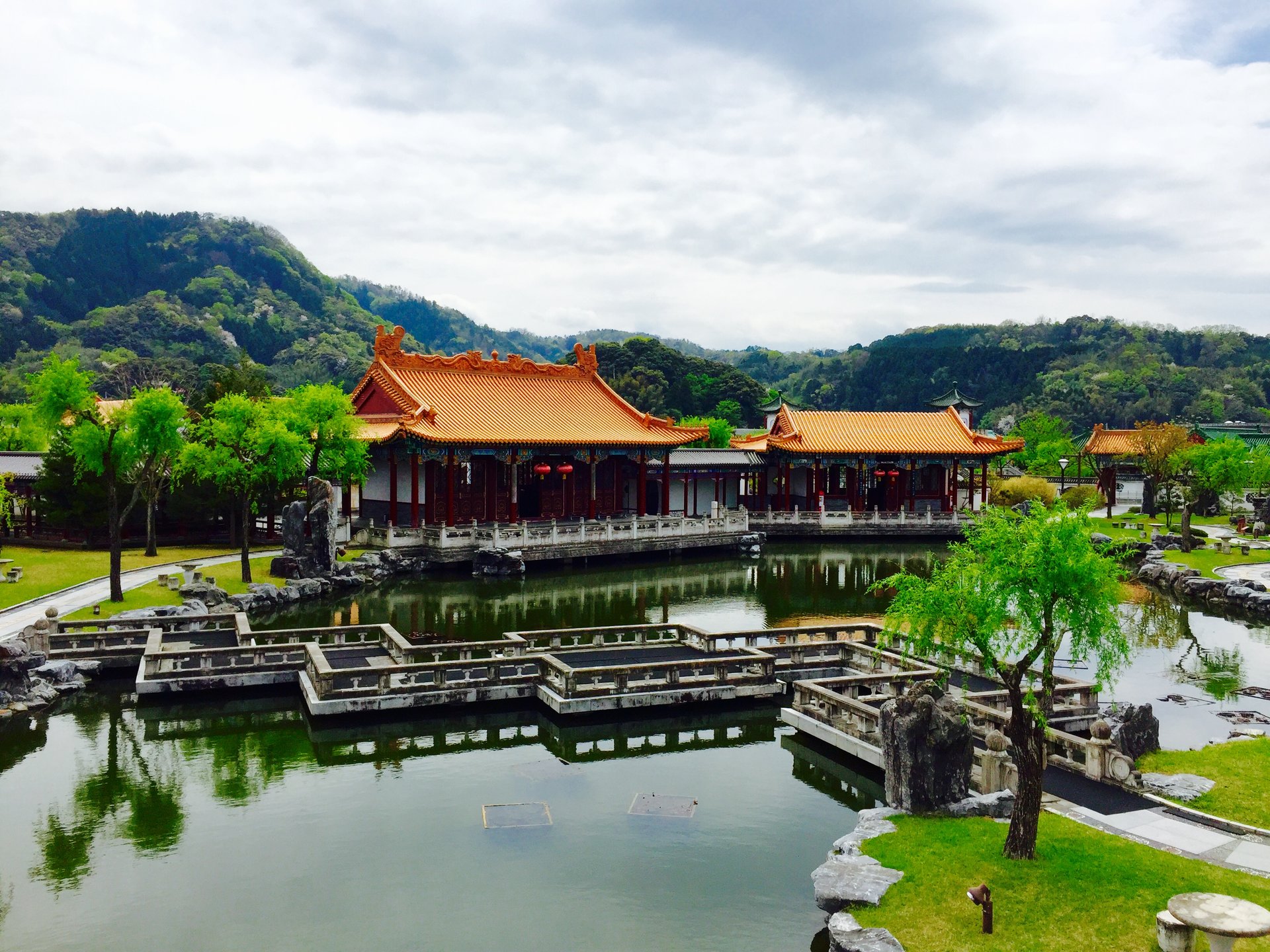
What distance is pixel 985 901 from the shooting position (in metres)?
8.77

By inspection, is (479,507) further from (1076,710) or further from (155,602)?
(1076,710)

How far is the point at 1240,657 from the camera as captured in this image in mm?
22688

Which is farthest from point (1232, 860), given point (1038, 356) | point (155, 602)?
point (1038, 356)

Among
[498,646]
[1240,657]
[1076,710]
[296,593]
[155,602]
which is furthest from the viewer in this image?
[296,593]

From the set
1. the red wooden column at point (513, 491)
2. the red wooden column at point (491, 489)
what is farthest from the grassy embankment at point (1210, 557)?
the red wooden column at point (491, 489)

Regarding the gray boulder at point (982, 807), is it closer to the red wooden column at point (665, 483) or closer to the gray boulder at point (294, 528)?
the gray boulder at point (294, 528)

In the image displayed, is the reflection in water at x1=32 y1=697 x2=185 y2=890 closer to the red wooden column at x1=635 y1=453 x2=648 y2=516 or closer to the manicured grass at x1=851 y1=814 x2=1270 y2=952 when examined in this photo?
the manicured grass at x1=851 y1=814 x2=1270 y2=952

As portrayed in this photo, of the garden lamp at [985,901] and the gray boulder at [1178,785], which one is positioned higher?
the garden lamp at [985,901]

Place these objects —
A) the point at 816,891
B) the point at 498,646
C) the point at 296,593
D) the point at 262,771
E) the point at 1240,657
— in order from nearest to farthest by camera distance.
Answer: the point at 816,891, the point at 262,771, the point at 498,646, the point at 1240,657, the point at 296,593

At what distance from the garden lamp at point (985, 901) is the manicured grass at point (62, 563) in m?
22.5

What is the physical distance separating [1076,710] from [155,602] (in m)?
20.5

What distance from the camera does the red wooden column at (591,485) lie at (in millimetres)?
41459

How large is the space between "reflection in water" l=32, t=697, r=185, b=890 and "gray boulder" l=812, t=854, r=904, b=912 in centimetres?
782

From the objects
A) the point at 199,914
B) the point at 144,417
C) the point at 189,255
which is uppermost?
the point at 189,255
